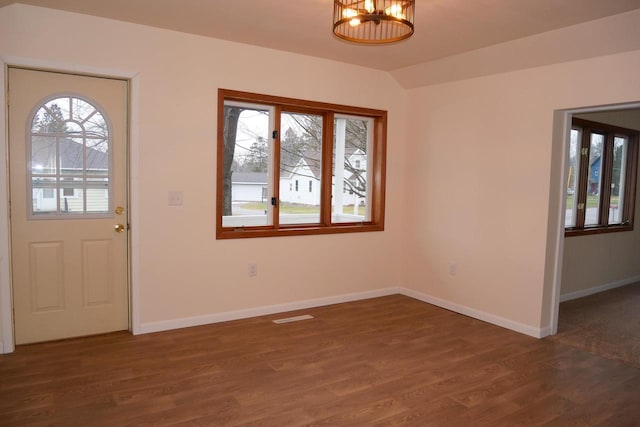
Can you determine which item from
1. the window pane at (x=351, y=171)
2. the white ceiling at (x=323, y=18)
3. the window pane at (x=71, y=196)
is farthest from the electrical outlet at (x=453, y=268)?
the window pane at (x=71, y=196)

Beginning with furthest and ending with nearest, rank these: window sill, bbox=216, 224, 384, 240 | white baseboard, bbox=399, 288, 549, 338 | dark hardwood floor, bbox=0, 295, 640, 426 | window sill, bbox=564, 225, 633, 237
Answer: window sill, bbox=564, 225, 633, 237
window sill, bbox=216, 224, 384, 240
white baseboard, bbox=399, 288, 549, 338
dark hardwood floor, bbox=0, 295, 640, 426

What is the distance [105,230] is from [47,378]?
1229 mm

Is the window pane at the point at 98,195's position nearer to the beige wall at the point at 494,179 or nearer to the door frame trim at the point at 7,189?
the door frame trim at the point at 7,189

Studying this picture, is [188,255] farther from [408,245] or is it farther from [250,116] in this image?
[408,245]

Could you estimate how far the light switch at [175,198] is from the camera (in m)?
3.97

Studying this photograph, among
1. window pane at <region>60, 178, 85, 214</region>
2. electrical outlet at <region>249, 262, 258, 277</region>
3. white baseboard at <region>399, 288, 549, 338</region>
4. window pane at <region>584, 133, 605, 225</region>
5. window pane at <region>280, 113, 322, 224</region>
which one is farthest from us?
window pane at <region>584, 133, 605, 225</region>

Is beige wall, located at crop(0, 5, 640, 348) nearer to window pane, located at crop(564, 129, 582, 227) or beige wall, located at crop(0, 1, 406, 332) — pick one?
beige wall, located at crop(0, 1, 406, 332)

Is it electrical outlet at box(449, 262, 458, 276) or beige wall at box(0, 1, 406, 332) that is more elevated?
beige wall at box(0, 1, 406, 332)

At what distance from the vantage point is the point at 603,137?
577 centimetres

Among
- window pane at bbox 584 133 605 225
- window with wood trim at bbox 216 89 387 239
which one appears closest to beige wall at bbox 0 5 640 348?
window with wood trim at bbox 216 89 387 239

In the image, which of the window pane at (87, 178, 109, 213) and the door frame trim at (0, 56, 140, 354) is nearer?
the door frame trim at (0, 56, 140, 354)

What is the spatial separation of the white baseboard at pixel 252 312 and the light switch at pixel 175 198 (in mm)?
1026

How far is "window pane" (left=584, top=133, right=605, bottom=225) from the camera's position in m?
5.71

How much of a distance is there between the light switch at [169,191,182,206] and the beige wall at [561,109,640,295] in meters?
4.21
